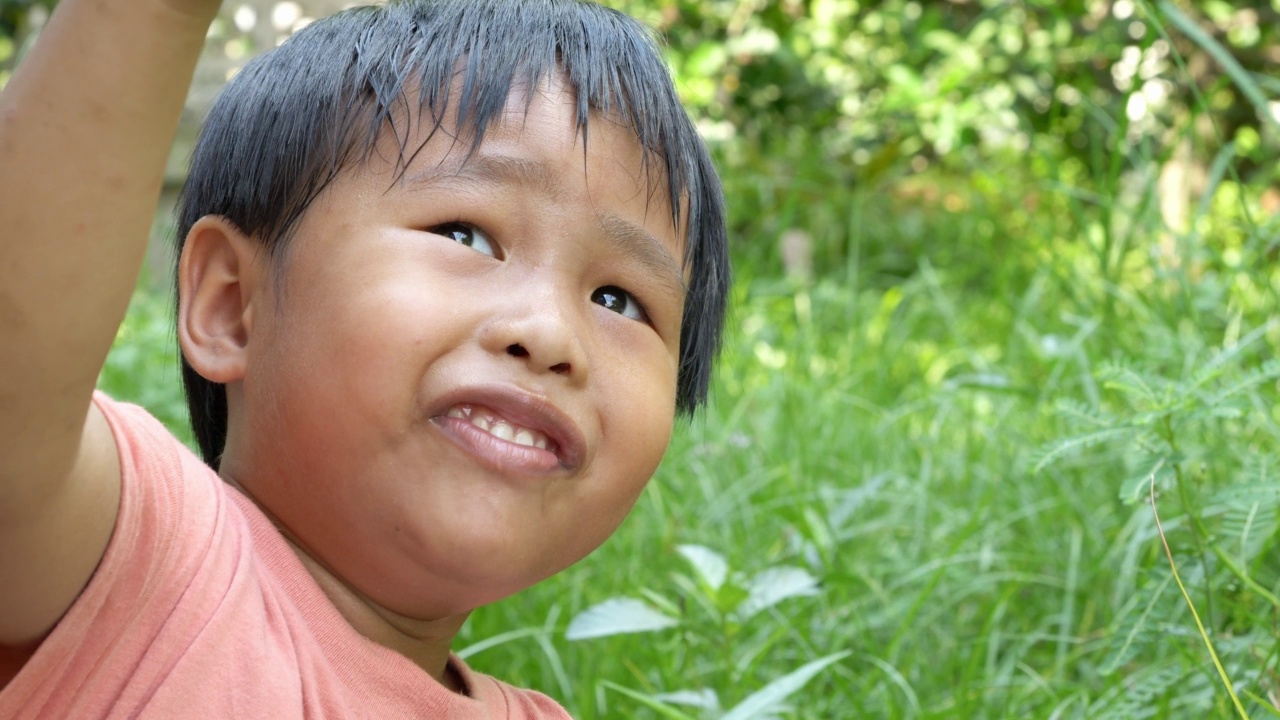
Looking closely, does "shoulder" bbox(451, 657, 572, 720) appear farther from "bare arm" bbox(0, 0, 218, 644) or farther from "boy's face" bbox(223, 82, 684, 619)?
"bare arm" bbox(0, 0, 218, 644)

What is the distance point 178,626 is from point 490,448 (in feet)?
0.93

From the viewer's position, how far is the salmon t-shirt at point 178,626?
3.06 ft

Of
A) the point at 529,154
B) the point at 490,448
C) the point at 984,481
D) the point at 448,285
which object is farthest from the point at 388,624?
the point at 984,481

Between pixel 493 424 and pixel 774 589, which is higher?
pixel 493 424

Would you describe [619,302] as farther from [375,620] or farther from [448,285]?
[375,620]

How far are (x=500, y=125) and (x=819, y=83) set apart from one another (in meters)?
4.81

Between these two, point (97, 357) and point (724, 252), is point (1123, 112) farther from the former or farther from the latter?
point (97, 357)

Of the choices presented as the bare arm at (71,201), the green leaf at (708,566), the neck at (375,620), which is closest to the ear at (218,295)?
the neck at (375,620)

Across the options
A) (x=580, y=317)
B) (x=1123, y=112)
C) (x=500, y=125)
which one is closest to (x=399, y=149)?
(x=500, y=125)

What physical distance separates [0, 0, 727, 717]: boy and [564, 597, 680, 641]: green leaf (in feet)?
0.49

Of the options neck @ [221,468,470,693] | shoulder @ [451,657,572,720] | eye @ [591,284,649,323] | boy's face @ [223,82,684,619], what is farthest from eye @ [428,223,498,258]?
shoulder @ [451,657,572,720]

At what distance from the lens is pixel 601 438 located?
4.03 feet

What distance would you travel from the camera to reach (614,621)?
5.13 ft

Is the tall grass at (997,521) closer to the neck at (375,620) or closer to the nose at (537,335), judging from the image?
the neck at (375,620)
